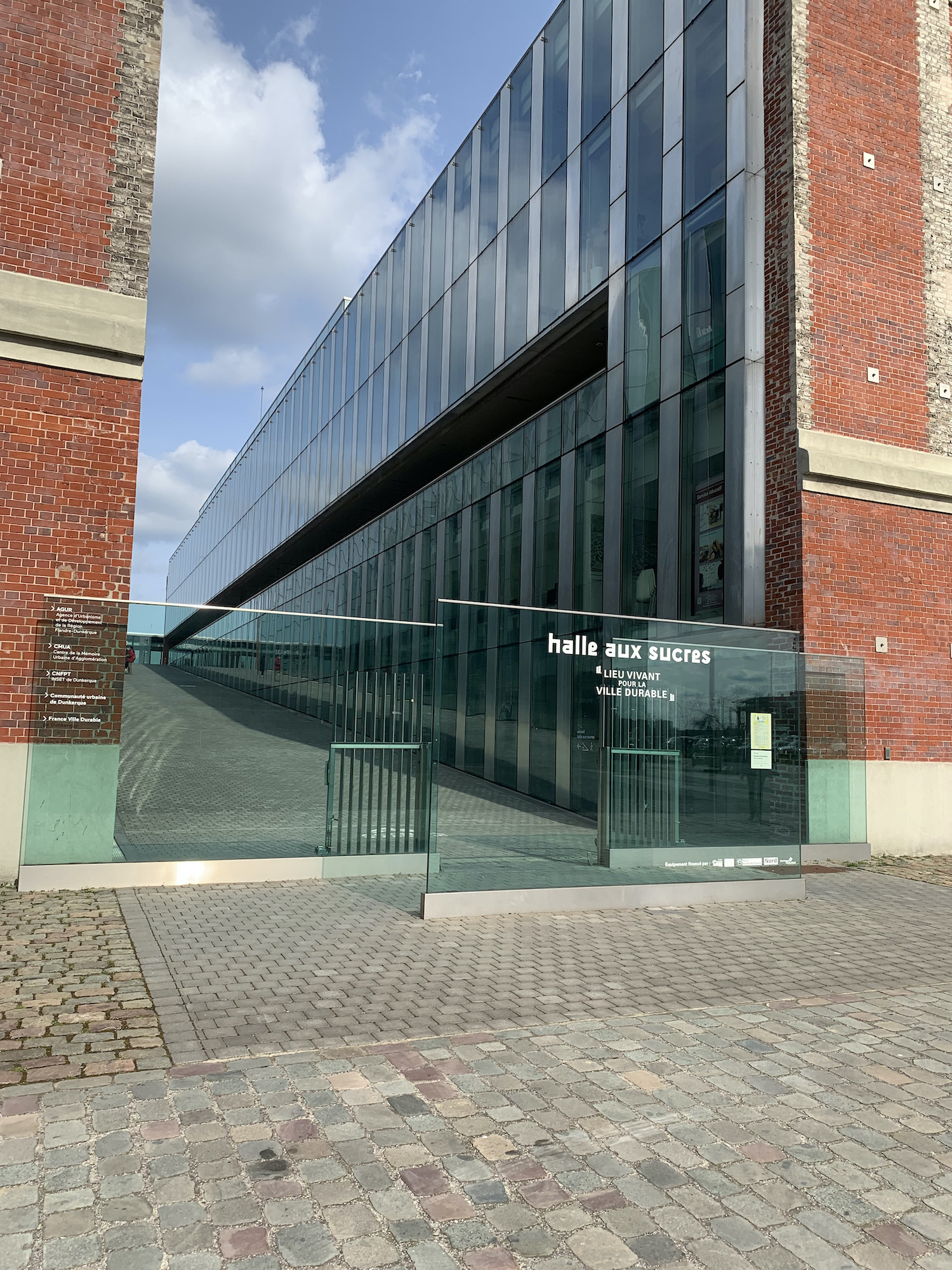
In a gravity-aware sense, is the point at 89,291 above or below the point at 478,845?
above

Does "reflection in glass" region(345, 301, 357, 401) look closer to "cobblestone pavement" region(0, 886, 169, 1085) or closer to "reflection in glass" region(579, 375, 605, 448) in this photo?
"reflection in glass" region(579, 375, 605, 448)

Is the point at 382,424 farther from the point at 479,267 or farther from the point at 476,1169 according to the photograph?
the point at 476,1169

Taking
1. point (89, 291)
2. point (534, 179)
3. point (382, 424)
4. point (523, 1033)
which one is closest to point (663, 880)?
point (523, 1033)

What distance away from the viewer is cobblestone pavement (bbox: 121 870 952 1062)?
553cm

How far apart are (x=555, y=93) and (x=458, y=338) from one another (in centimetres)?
608

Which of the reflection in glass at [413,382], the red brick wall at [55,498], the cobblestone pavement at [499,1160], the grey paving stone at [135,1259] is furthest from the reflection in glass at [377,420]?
the grey paving stone at [135,1259]

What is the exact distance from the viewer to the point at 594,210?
1809 cm

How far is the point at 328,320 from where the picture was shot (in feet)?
126

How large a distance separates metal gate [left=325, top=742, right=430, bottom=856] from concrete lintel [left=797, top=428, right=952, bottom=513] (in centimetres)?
676

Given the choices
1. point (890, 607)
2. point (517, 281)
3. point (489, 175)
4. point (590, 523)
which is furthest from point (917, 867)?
point (489, 175)

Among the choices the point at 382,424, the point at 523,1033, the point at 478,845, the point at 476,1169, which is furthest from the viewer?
the point at 382,424

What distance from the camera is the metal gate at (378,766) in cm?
1078

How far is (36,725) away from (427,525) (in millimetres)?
17272

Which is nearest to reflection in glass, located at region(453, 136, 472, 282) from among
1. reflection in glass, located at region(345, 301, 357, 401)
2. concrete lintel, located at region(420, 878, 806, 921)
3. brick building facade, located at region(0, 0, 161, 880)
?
reflection in glass, located at region(345, 301, 357, 401)
